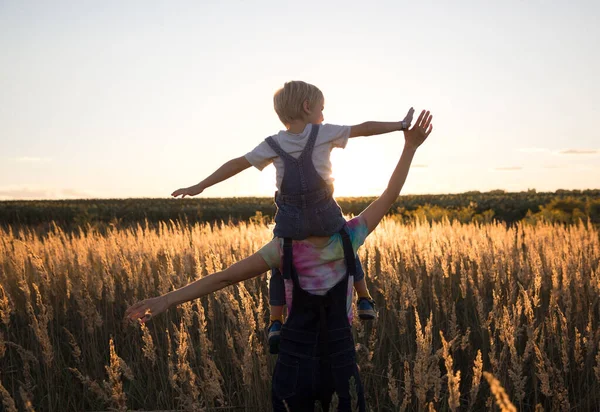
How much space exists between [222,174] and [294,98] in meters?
0.53

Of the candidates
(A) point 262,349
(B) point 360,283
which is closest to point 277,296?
(B) point 360,283

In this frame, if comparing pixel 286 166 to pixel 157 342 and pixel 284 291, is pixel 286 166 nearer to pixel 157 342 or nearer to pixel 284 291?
pixel 284 291

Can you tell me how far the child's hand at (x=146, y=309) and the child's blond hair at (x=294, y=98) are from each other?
3.57 ft

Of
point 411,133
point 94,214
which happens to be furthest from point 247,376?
point 94,214

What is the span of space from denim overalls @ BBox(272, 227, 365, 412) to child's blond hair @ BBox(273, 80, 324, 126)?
629 millimetres

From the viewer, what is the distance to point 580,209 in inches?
734

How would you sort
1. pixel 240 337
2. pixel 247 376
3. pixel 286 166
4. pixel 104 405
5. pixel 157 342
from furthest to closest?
pixel 157 342 < pixel 104 405 < pixel 240 337 < pixel 247 376 < pixel 286 166

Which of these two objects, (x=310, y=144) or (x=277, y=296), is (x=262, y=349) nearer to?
(x=277, y=296)

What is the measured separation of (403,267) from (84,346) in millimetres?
3421

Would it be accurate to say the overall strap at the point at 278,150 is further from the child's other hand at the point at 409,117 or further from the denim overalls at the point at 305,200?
the child's other hand at the point at 409,117

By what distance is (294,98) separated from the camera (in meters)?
2.80

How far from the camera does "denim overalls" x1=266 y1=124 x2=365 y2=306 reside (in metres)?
2.77

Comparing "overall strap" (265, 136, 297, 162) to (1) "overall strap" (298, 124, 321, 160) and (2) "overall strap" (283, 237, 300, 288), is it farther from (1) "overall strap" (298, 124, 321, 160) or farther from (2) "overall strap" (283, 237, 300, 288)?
(2) "overall strap" (283, 237, 300, 288)

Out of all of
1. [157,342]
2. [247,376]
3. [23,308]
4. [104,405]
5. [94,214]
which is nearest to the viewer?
[247,376]
